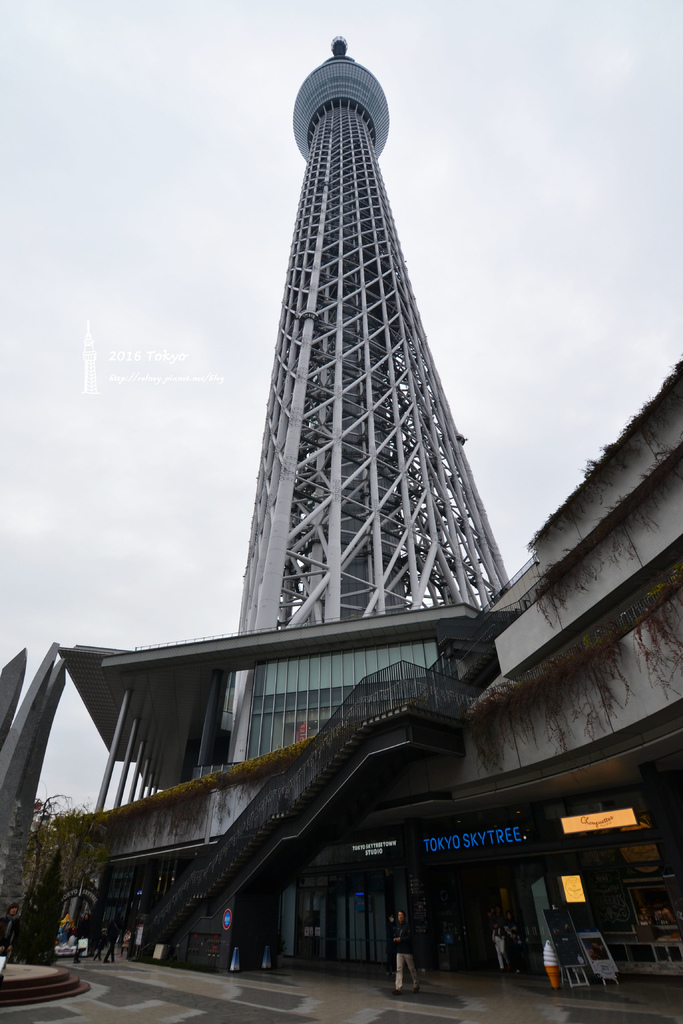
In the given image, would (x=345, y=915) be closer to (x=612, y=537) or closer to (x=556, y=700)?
(x=556, y=700)

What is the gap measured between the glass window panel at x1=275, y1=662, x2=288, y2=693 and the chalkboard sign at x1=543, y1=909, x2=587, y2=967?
17.0 meters

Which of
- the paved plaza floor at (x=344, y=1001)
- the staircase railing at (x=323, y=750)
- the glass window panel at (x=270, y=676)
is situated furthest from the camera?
the glass window panel at (x=270, y=676)

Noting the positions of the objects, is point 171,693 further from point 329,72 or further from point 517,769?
point 329,72

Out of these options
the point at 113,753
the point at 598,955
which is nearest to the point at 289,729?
the point at 113,753

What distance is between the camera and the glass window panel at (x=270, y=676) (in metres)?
30.2

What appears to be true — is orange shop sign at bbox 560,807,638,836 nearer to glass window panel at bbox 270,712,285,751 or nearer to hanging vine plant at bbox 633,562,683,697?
hanging vine plant at bbox 633,562,683,697

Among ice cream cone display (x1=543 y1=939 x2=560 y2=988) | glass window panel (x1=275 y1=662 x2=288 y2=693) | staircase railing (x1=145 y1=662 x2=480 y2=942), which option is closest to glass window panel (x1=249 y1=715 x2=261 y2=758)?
glass window panel (x1=275 y1=662 x2=288 y2=693)

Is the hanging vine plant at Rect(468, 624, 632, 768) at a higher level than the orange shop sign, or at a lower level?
higher

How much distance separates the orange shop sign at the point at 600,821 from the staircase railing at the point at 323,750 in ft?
13.0

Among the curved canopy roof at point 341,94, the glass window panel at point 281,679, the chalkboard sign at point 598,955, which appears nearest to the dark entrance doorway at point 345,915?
the chalkboard sign at point 598,955

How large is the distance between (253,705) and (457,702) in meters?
14.4

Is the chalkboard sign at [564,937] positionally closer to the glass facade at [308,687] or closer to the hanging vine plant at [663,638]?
the hanging vine plant at [663,638]

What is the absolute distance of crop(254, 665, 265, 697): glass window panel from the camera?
3025 centimetres

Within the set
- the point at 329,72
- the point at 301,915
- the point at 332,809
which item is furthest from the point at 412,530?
the point at 329,72
